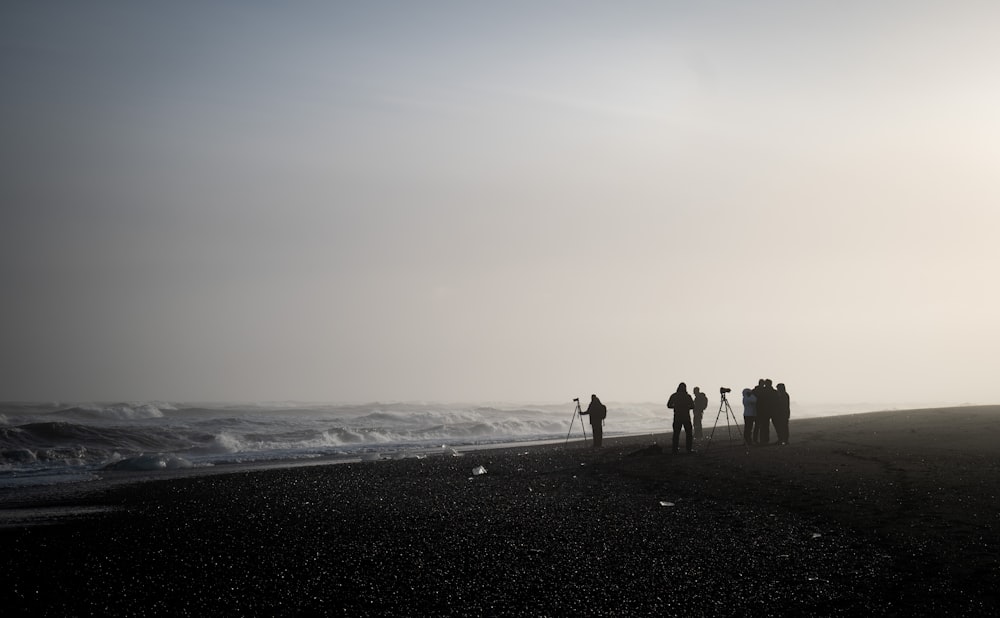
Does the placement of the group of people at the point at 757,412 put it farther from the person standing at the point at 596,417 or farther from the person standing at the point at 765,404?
the person standing at the point at 596,417

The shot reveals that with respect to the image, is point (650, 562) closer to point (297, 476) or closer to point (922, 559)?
point (922, 559)

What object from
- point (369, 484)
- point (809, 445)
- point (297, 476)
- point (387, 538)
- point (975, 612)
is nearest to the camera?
point (975, 612)

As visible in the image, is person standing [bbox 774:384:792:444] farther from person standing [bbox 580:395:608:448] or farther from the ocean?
the ocean

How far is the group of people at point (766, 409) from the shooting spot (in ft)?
77.0

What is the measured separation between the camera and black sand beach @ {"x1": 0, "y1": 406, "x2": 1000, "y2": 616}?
25.4 feet

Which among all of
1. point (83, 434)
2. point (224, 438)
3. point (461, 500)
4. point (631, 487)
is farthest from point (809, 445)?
point (83, 434)

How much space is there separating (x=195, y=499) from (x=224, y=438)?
22887 mm

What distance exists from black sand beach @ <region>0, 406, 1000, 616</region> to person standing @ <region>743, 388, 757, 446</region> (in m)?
A: 5.86

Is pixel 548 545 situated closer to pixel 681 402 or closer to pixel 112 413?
pixel 681 402

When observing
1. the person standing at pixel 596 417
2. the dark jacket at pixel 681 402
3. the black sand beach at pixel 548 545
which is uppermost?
the dark jacket at pixel 681 402

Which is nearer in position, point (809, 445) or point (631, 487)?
point (631, 487)

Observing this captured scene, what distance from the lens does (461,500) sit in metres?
14.8

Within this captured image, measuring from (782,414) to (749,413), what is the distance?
1.28 metres

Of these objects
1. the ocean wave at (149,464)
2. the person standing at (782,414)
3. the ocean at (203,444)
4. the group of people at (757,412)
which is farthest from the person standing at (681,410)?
the ocean wave at (149,464)
